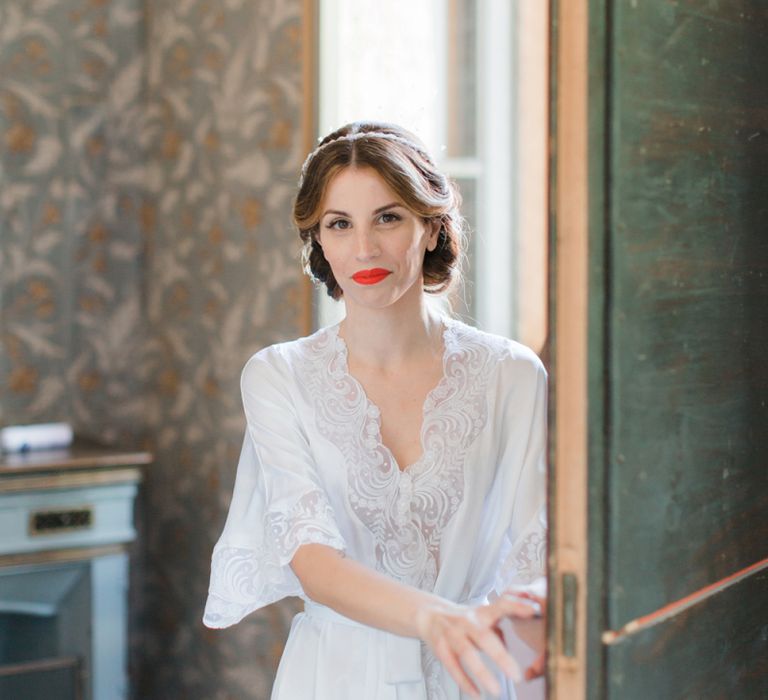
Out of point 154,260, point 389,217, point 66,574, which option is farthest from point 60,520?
point 389,217

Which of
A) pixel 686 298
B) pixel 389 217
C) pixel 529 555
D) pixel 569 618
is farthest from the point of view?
pixel 389 217

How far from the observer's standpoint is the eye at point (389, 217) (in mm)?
1286

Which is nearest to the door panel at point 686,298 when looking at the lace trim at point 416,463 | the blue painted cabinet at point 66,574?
the lace trim at point 416,463

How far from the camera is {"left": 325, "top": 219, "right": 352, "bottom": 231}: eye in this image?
129 cm

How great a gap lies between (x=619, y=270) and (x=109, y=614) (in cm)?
203

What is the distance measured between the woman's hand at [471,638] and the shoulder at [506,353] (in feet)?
1.30

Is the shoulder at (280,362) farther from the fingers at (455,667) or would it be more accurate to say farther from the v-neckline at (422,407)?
the fingers at (455,667)

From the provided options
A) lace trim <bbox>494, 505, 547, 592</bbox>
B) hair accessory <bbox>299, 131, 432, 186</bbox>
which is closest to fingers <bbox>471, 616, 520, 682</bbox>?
lace trim <bbox>494, 505, 547, 592</bbox>

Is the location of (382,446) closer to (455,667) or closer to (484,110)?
(455,667)

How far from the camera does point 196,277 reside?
9.46ft

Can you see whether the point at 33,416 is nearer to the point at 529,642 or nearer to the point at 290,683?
the point at 290,683

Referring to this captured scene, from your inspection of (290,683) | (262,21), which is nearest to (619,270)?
(290,683)

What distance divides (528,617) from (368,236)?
19.3 inches

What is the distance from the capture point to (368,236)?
1.26m
